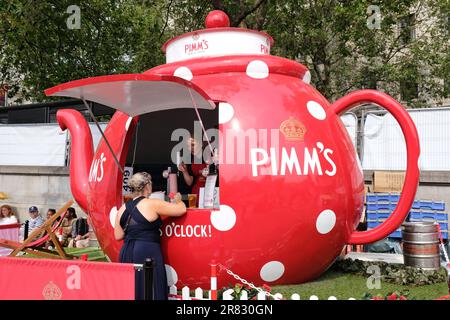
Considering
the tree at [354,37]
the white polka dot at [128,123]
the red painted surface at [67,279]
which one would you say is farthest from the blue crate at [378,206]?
the red painted surface at [67,279]

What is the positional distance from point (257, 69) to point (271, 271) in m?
2.04

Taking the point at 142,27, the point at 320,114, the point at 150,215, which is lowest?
the point at 150,215

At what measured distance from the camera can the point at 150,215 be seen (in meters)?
4.44

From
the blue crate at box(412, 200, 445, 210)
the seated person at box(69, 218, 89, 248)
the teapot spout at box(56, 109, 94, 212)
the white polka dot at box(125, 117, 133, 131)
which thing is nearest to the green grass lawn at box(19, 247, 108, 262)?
the seated person at box(69, 218, 89, 248)

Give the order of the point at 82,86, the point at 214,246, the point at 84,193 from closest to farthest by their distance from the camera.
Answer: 1. the point at 82,86
2. the point at 214,246
3. the point at 84,193

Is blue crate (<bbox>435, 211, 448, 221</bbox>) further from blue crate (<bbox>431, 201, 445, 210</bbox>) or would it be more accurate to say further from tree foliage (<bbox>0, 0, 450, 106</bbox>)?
tree foliage (<bbox>0, 0, 450, 106</bbox>)

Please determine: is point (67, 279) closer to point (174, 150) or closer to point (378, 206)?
point (174, 150)

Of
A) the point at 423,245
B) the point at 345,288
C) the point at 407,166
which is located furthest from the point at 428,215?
the point at 345,288

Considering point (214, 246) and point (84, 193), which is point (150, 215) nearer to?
point (214, 246)

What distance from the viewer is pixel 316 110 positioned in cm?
515

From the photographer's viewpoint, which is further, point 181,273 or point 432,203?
point 432,203
